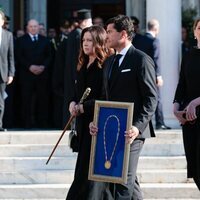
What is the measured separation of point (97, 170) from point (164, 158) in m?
3.25

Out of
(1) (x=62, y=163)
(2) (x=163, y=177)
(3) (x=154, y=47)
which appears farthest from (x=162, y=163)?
(3) (x=154, y=47)

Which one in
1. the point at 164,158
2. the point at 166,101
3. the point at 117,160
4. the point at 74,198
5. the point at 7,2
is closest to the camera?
the point at 117,160

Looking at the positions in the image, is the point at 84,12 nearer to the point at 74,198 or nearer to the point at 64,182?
the point at 64,182

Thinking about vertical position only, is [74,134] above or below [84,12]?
below

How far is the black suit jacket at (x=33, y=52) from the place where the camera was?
39.8 ft

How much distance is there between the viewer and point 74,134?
7406mm

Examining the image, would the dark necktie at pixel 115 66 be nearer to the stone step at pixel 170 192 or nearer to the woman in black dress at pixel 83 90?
the woman in black dress at pixel 83 90

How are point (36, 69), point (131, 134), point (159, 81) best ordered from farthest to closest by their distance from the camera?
point (36, 69) → point (159, 81) → point (131, 134)

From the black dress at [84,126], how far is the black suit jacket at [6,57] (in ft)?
12.9

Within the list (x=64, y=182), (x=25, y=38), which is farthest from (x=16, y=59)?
(x=64, y=182)

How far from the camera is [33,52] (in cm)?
1212

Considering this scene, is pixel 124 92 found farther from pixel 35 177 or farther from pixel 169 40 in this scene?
pixel 169 40

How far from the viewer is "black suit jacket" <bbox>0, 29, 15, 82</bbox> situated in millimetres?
11234

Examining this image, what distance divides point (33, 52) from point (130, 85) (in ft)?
18.1
